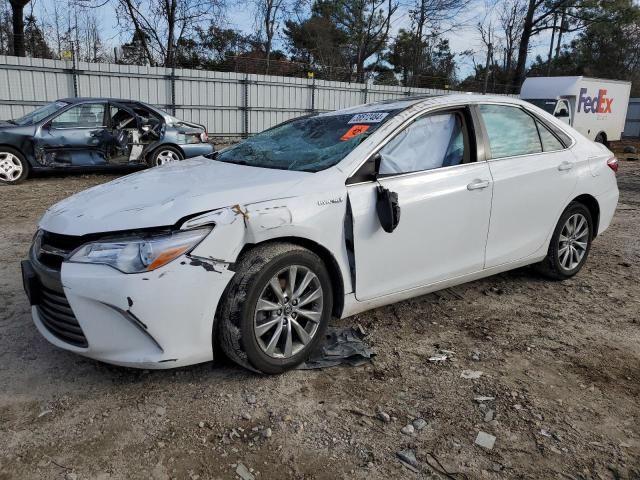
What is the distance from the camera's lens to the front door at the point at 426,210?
310 cm

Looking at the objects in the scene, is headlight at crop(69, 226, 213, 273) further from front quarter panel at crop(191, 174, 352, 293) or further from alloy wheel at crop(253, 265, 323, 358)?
alloy wheel at crop(253, 265, 323, 358)

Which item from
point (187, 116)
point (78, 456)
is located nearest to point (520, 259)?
point (78, 456)

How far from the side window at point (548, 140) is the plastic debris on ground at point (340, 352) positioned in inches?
86.5

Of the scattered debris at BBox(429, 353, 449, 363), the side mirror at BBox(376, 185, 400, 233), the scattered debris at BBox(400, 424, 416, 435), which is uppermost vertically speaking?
the side mirror at BBox(376, 185, 400, 233)

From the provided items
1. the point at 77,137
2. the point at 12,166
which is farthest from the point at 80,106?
the point at 12,166

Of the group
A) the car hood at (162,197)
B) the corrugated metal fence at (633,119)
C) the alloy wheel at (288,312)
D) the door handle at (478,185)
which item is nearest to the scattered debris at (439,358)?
the alloy wheel at (288,312)

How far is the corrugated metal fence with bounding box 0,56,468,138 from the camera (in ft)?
43.9

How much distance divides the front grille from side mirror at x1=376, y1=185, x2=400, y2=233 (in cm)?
170

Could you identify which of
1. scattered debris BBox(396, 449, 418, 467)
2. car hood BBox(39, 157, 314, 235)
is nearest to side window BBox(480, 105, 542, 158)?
car hood BBox(39, 157, 314, 235)

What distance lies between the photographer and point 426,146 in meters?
3.49

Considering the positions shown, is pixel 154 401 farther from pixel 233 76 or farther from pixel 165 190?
pixel 233 76

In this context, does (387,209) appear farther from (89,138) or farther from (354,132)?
(89,138)

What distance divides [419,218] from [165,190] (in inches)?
59.3

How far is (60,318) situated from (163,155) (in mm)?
7831
